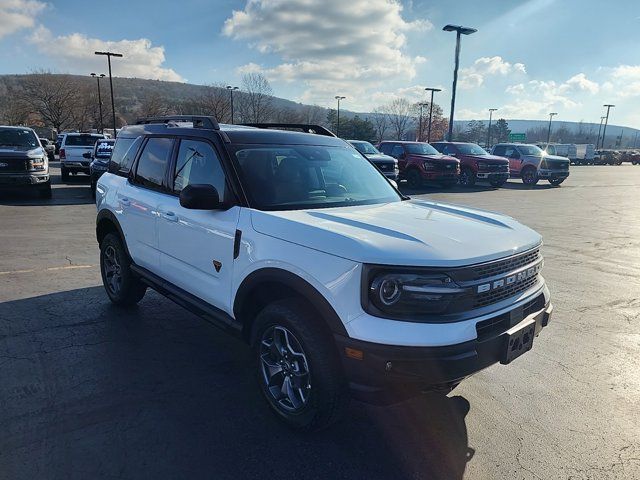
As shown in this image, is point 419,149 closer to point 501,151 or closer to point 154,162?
point 501,151

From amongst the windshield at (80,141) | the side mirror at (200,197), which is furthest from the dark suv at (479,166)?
the side mirror at (200,197)

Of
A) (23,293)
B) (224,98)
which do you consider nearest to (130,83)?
(224,98)

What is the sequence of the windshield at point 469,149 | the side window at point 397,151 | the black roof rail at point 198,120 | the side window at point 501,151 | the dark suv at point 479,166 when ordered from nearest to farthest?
1. the black roof rail at point 198,120
2. the side window at point 397,151
3. the dark suv at point 479,166
4. the windshield at point 469,149
5. the side window at point 501,151

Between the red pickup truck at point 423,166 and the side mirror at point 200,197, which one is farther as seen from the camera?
the red pickup truck at point 423,166

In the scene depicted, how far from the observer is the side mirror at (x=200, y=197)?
3.18m

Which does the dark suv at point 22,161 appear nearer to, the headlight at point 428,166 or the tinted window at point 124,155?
the tinted window at point 124,155

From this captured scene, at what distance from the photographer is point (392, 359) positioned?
235 cm

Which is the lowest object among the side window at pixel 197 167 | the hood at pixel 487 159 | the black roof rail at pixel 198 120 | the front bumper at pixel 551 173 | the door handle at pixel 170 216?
the front bumper at pixel 551 173

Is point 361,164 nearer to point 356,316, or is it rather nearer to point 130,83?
point 356,316

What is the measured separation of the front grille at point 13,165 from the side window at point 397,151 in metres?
13.9

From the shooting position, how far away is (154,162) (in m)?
4.38

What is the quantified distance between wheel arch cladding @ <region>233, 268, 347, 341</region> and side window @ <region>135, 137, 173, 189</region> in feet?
5.46

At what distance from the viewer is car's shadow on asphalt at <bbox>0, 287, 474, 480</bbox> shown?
2641 millimetres

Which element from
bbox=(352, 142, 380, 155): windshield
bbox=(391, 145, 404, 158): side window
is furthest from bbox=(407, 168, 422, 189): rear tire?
bbox=(352, 142, 380, 155): windshield
